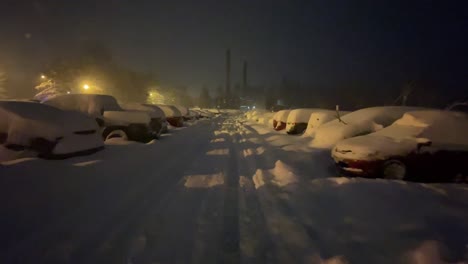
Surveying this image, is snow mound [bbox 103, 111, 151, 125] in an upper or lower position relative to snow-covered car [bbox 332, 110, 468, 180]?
upper

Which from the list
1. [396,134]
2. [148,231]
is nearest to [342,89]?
[396,134]

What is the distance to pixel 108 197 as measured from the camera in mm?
5480

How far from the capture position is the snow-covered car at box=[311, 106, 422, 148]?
407 inches

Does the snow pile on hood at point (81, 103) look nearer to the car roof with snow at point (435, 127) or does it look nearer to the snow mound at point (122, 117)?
the snow mound at point (122, 117)

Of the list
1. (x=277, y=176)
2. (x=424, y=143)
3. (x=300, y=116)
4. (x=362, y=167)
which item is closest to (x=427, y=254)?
(x=362, y=167)

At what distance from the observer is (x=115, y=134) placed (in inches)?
432

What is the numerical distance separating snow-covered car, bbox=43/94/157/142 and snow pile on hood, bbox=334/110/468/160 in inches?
283

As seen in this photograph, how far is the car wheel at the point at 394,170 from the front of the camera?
22.1 ft

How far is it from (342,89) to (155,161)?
7722cm

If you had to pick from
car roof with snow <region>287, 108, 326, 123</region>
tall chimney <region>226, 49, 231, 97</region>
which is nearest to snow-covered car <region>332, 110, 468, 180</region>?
car roof with snow <region>287, 108, 326, 123</region>

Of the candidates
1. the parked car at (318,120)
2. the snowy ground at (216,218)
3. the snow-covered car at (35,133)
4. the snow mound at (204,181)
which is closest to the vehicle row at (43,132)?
the snow-covered car at (35,133)

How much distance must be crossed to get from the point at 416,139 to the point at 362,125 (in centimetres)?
355

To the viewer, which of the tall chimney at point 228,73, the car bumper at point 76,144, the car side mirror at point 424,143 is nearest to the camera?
the car bumper at point 76,144

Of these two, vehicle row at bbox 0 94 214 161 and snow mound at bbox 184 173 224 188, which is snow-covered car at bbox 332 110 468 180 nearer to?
snow mound at bbox 184 173 224 188
